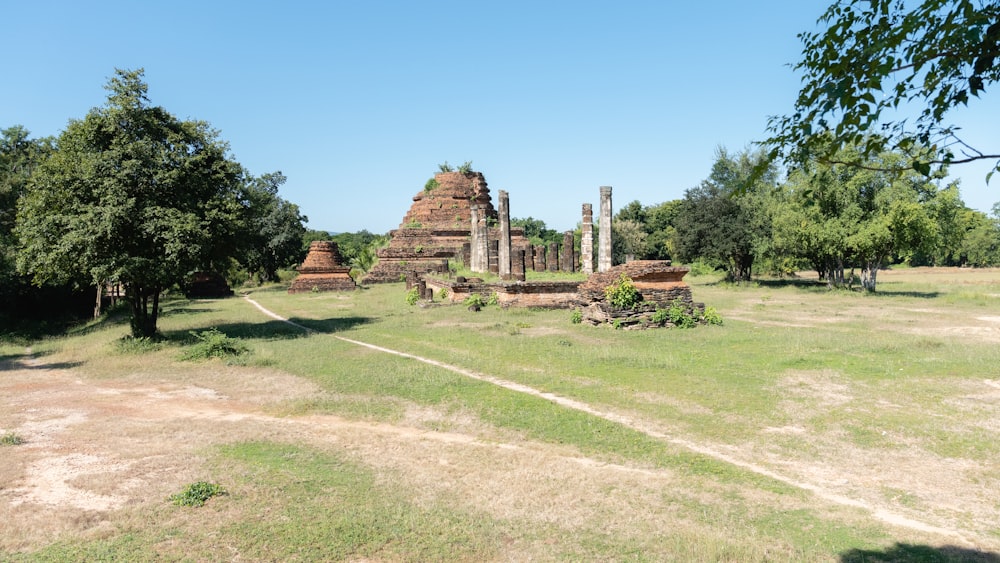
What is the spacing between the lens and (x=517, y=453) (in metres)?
5.31

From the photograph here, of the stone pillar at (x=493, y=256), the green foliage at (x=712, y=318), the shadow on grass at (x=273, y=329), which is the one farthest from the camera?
the stone pillar at (x=493, y=256)

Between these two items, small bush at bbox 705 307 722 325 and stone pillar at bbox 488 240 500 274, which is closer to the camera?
small bush at bbox 705 307 722 325

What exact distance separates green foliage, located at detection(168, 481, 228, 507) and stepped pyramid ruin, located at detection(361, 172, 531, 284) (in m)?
24.8

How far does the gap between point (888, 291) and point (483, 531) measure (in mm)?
25867

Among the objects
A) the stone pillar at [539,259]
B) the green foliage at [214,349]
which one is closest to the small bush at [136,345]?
the green foliage at [214,349]

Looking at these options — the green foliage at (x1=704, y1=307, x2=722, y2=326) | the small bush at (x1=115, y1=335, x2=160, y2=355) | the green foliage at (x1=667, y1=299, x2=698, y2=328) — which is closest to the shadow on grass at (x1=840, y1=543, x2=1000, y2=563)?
the green foliage at (x1=667, y1=299, x2=698, y2=328)

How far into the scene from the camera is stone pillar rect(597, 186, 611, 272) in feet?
67.1

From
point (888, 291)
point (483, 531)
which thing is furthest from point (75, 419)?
point (888, 291)

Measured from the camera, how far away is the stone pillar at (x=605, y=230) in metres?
20.4

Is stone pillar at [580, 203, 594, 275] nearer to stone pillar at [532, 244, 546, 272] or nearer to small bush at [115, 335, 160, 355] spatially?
stone pillar at [532, 244, 546, 272]

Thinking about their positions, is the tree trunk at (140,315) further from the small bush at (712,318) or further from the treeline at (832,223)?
the treeline at (832,223)

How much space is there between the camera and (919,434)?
5.65 meters

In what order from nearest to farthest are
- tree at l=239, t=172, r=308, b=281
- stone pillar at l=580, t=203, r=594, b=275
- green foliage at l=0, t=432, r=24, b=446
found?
green foliage at l=0, t=432, r=24, b=446 < stone pillar at l=580, t=203, r=594, b=275 < tree at l=239, t=172, r=308, b=281

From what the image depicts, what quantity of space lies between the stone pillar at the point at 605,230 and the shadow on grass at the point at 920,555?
659 inches
